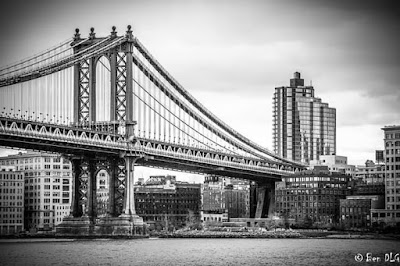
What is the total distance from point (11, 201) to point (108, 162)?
31405 millimetres

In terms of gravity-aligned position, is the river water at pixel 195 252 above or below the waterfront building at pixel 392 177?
below

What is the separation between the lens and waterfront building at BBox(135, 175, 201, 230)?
597ft

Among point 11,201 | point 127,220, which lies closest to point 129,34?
point 127,220

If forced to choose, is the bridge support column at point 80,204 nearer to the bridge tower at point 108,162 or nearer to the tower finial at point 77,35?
the bridge tower at point 108,162

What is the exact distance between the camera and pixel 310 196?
164750mm

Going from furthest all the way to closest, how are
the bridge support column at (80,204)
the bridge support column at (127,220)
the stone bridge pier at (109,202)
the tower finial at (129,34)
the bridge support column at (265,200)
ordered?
the bridge support column at (265,200)
the bridge support column at (80,204)
the tower finial at (129,34)
the stone bridge pier at (109,202)
the bridge support column at (127,220)

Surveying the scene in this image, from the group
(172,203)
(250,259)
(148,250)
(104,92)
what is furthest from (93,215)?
(172,203)

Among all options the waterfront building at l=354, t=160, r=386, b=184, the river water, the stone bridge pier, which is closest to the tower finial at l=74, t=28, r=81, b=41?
the stone bridge pier

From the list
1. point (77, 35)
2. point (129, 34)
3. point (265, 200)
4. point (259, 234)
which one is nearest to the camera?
point (129, 34)

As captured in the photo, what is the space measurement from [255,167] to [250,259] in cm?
5818

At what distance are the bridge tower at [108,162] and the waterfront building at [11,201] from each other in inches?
980

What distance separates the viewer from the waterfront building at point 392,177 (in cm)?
14662

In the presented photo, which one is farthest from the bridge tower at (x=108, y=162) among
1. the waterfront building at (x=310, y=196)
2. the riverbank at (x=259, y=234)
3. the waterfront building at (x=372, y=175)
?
the waterfront building at (x=372, y=175)

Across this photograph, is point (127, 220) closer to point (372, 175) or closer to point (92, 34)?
point (92, 34)
